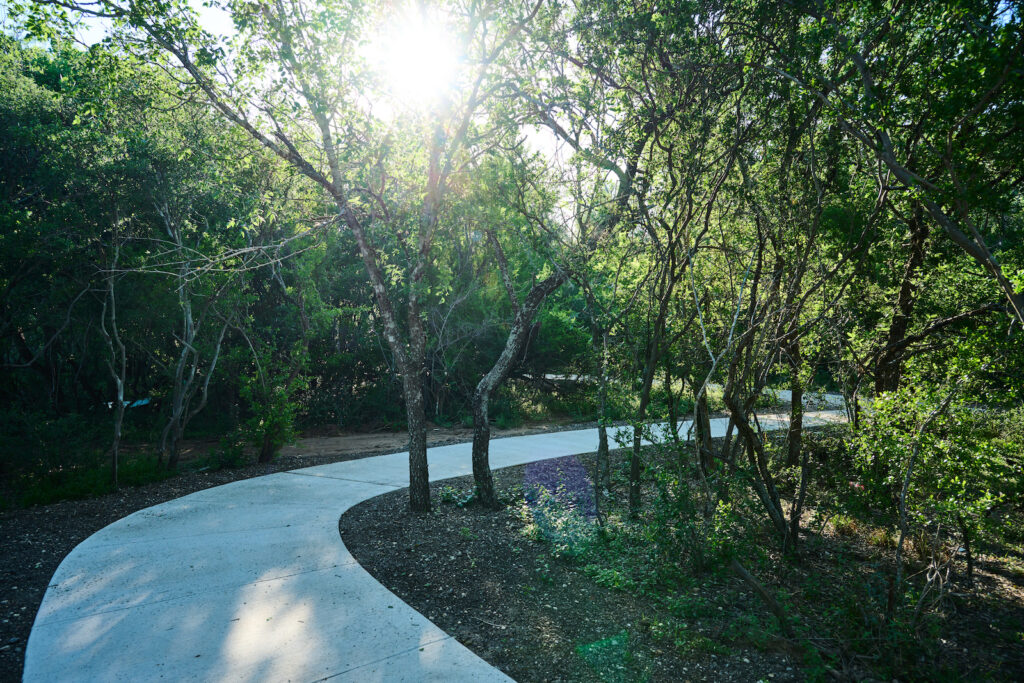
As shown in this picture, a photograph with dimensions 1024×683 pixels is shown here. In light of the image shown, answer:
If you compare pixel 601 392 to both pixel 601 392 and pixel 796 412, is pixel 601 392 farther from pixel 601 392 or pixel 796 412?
pixel 796 412

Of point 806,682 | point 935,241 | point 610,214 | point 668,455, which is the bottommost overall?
point 806,682

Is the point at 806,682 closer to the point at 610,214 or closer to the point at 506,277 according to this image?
the point at 610,214

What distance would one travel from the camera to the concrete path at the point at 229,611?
10.5 feet

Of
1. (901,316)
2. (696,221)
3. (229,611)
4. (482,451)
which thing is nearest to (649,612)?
(482,451)

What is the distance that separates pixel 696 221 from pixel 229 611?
4.50m

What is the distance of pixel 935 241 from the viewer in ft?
18.0

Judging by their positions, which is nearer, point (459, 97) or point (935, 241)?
point (935, 241)

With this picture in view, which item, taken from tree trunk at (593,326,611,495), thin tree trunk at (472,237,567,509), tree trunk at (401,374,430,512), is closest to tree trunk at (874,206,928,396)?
tree trunk at (593,326,611,495)

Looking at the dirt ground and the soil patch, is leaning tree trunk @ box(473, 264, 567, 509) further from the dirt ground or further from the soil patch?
the dirt ground

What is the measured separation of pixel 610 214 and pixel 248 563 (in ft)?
13.9

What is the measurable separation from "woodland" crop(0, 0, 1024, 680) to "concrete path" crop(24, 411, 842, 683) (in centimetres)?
143

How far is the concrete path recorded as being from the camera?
3.20 metres

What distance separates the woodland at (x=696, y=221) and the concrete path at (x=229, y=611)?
1.43 metres

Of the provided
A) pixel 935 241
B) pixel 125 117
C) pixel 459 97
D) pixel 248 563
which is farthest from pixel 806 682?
pixel 125 117
